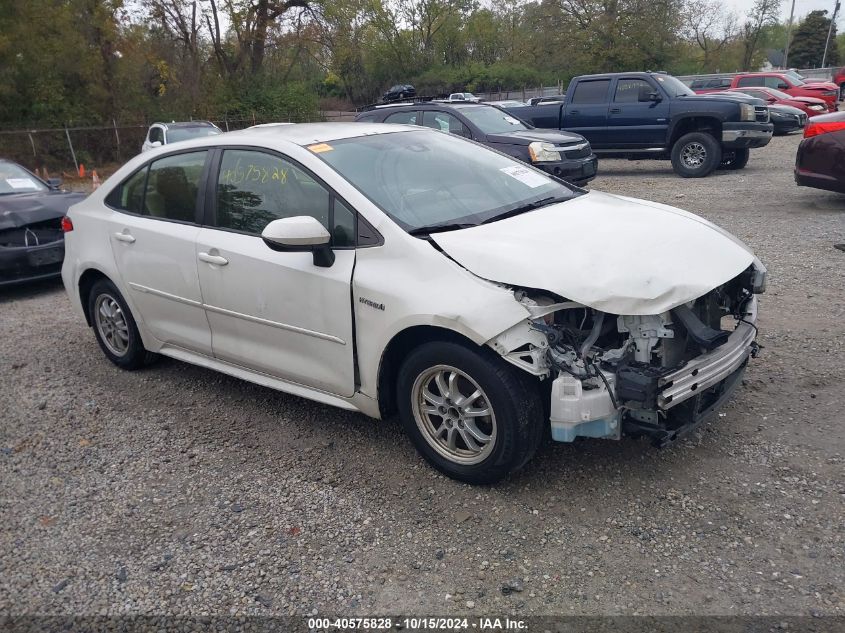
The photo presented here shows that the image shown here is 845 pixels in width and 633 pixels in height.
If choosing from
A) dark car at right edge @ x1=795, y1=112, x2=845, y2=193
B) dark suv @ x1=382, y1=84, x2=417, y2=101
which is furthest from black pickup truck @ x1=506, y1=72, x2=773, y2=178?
dark suv @ x1=382, y1=84, x2=417, y2=101

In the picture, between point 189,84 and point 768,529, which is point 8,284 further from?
point 189,84

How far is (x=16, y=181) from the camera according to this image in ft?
27.9

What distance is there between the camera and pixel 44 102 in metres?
25.0

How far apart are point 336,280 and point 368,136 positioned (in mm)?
1135

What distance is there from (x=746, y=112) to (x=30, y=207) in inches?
453

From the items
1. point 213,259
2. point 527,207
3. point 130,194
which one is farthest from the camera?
point 130,194

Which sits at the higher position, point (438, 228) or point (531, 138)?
point (438, 228)

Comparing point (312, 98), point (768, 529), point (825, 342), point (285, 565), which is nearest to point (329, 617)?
point (285, 565)

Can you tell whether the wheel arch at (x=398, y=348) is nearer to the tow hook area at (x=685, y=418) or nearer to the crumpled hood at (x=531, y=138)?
the tow hook area at (x=685, y=418)

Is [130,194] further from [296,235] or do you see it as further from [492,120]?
[492,120]

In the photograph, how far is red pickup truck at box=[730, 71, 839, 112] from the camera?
22766 mm

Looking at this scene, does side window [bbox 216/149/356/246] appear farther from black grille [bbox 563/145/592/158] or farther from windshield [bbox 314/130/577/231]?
black grille [bbox 563/145/592/158]

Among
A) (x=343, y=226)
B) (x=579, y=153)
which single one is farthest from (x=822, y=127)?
(x=343, y=226)

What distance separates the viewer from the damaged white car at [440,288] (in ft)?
10.3
